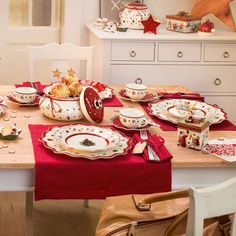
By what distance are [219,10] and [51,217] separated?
1824 millimetres

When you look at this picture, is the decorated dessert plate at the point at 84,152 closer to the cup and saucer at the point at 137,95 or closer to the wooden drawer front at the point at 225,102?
the cup and saucer at the point at 137,95

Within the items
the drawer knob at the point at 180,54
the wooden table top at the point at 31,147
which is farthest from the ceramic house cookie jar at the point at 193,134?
the drawer knob at the point at 180,54

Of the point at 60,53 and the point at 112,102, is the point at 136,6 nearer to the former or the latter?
the point at 60,53

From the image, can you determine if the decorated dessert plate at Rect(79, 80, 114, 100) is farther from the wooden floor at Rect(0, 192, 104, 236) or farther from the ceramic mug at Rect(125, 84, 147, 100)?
the wooden floor at Rect(0, 192, 104, 236)

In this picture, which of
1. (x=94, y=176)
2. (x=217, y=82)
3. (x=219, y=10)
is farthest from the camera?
(x=219, y=10)

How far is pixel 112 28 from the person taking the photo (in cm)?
383

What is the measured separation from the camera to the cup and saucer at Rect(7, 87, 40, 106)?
2529 millimetres

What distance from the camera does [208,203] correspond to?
60.9 inches

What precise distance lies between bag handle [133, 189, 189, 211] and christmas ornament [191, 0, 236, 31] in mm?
2114

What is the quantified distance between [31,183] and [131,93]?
2.73ft

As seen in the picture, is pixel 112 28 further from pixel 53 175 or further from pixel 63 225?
pixel 53 175

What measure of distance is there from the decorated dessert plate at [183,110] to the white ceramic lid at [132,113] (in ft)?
0.35

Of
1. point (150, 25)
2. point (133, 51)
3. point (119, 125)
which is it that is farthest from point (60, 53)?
point (119, 125)

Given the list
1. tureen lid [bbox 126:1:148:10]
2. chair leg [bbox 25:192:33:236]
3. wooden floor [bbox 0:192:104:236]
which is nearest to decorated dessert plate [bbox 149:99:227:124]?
chair leg [bbox 25:192:33:236]
